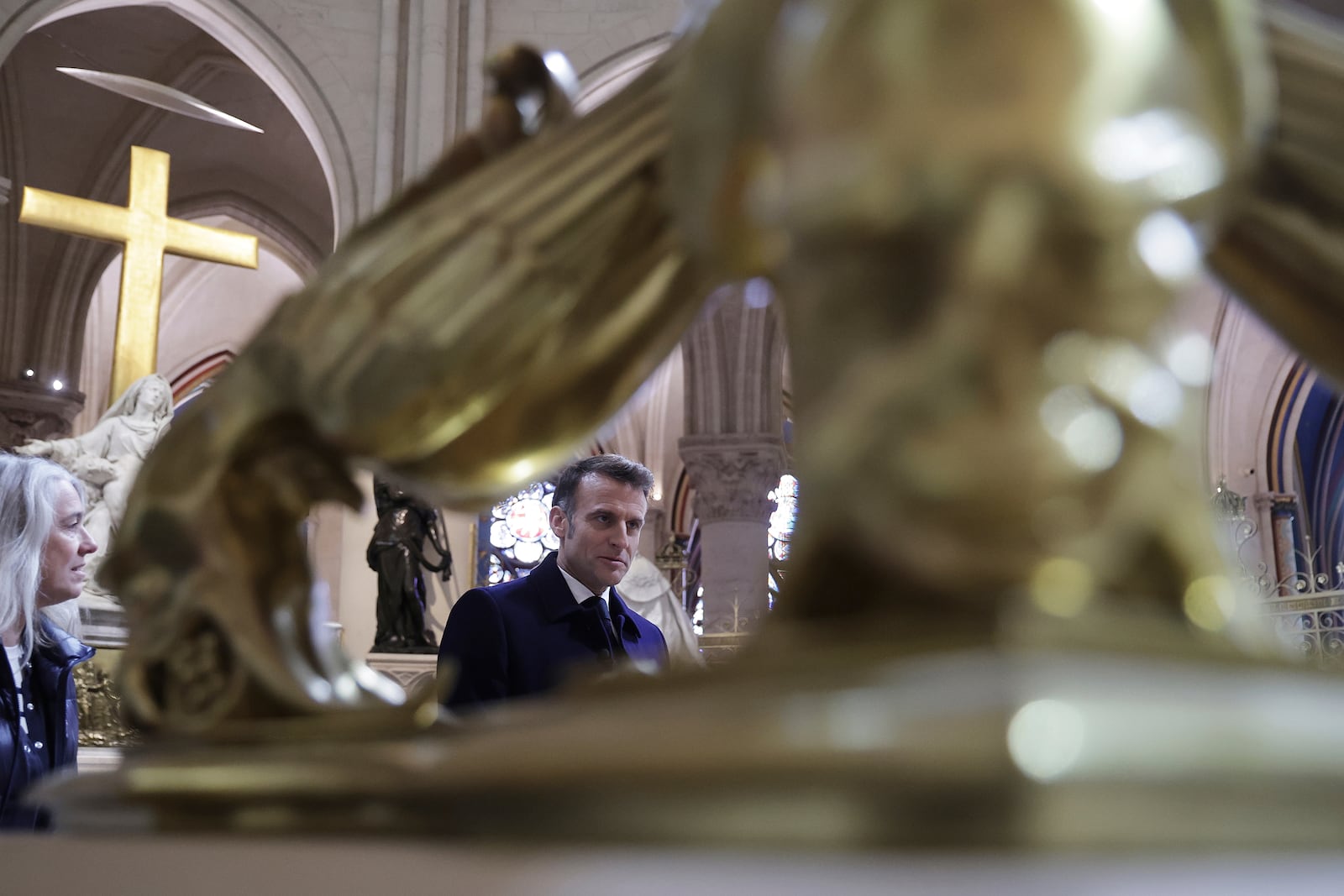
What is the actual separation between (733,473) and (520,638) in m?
7.93

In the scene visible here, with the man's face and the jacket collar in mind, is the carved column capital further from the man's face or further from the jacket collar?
the jacket collar

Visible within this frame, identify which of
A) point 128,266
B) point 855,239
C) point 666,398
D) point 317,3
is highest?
point 317,3

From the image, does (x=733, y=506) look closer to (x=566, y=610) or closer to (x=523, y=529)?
(x=523, y=529)

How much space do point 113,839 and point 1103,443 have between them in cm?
27

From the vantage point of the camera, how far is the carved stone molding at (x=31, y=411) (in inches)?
427

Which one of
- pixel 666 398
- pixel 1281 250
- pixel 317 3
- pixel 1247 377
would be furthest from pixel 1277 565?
pixel 1281 250

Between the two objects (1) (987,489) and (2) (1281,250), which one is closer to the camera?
(1) (987,489)

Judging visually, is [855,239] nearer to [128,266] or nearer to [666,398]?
[128,266]

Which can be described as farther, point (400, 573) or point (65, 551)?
point (400, 573)

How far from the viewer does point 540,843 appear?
0.23m

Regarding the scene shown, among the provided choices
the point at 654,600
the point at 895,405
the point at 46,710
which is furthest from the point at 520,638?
the point at 654,600

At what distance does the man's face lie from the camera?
7.67 ft

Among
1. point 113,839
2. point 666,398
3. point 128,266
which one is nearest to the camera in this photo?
point 113,839

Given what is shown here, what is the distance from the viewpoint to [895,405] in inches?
9.5
